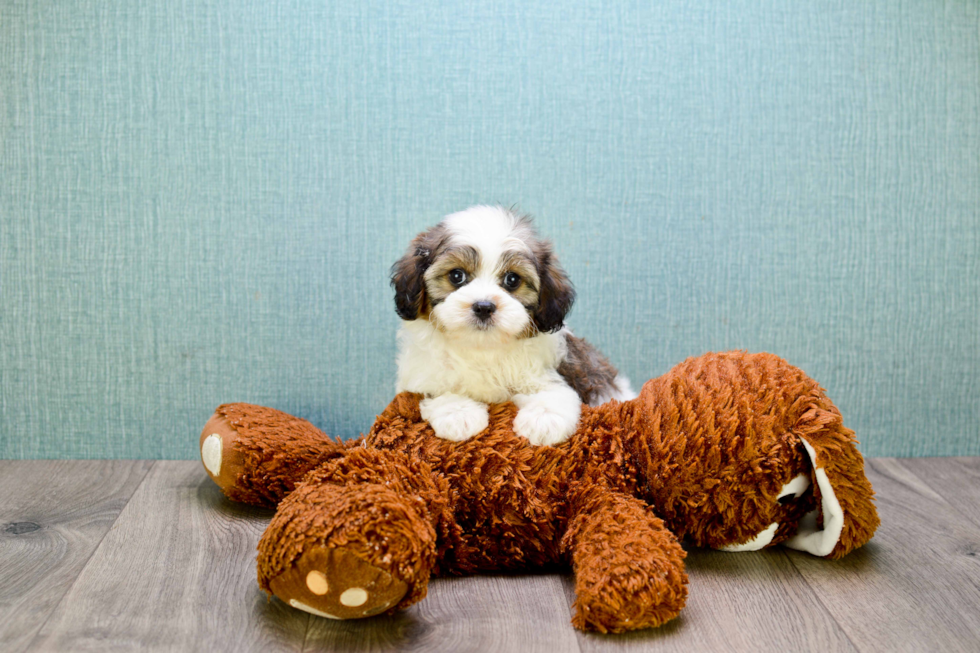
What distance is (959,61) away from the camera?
230 cm

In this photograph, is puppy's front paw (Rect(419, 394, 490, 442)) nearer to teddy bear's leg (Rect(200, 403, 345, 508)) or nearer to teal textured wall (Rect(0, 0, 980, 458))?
teddy bear's leg (Rect(200, 403, 345, 508))

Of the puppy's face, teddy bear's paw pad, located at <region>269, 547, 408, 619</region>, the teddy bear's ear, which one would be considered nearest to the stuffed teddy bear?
the teddy bear's ear

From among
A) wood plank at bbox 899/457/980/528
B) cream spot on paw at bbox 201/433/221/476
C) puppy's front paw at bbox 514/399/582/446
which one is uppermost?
puppy's front paw at bbox 514/399/582/446

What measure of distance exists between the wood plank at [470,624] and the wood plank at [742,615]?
5 cm

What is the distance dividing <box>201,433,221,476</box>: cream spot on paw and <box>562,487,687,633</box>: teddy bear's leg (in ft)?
3.08

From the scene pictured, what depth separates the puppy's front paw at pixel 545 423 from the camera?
162 centimetres

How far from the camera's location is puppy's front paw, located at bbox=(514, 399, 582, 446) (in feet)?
5.32

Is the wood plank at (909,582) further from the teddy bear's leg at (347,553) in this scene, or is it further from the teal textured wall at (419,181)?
the teddy bear's leg at (347,553)

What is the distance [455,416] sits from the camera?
1655mm

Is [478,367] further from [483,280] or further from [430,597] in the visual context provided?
[430,597]

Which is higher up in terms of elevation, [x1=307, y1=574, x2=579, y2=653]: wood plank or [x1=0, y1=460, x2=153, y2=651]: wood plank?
[x1=0, y1=460, x2=153, y2=651]: wood plank

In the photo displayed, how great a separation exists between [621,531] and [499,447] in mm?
304

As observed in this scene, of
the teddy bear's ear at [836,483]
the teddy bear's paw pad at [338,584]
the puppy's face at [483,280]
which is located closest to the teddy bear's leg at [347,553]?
the teddy bear's paw pad at [338,584]

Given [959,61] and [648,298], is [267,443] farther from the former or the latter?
[959,61]
